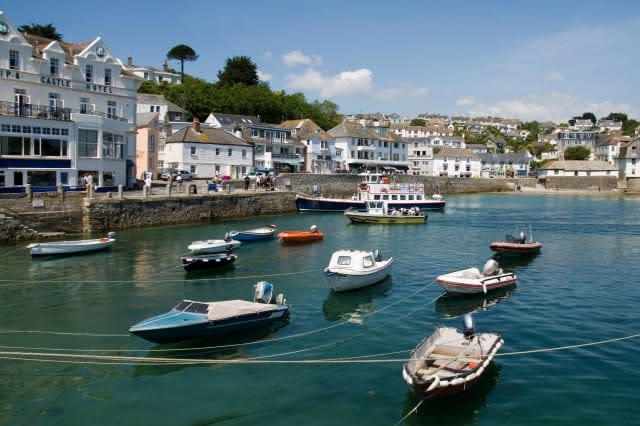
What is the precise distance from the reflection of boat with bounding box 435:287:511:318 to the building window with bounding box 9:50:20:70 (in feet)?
132

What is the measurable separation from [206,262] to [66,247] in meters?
10.3

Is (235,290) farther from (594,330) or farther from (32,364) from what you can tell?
(594,330)

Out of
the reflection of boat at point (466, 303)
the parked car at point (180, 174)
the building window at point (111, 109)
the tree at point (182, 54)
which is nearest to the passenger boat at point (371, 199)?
the parked car at point (180, 174)

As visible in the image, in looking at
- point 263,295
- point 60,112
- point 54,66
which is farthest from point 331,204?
point 263,295

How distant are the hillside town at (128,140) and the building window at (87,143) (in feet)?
0.29

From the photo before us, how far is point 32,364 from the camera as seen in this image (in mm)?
16938

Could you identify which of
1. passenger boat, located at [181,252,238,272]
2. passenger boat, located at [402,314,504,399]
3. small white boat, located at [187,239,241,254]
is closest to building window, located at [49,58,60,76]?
small white boat, located at [187,239,241,254]

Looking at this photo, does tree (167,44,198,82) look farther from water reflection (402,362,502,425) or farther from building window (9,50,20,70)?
water reflection (402,362,502,425)

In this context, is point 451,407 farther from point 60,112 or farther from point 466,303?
point 60,112

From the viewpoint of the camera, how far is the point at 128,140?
54.5 metres

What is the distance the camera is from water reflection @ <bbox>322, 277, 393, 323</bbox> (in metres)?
22.5

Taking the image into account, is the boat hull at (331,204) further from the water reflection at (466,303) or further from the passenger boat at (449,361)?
the passenger boat at (449,361)

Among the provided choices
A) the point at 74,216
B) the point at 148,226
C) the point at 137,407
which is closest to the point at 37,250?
the point at 74,216

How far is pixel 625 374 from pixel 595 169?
123 m
